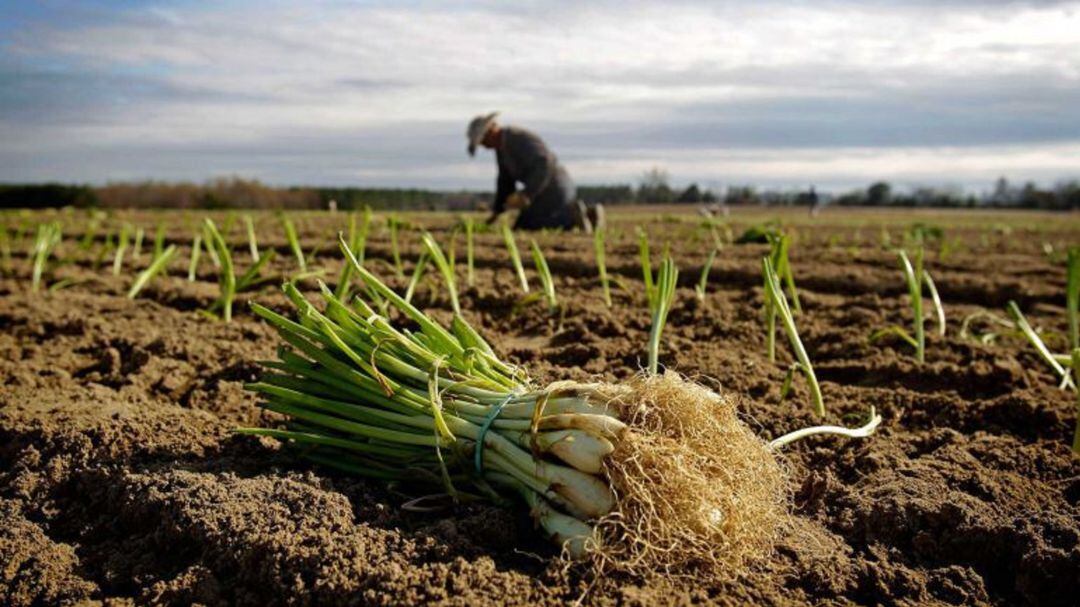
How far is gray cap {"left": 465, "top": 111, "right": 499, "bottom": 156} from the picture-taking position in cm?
1030

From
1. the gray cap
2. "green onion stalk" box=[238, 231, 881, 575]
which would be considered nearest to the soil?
"green onion stalk" box=[238, 231, 881, 575]

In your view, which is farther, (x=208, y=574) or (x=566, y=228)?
(x=566, y=228)

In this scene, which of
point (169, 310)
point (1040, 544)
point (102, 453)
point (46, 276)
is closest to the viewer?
point (1040, 544)

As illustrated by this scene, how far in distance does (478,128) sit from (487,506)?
28.9 feet

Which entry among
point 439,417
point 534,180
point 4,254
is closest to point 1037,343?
point 439,417

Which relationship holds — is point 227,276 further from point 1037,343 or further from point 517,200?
point 517,200

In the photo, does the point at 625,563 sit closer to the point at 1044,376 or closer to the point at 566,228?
the point at 1044,376

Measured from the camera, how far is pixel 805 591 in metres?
1.69

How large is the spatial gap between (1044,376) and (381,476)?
2656mm

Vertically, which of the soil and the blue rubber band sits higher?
the blue rubber band

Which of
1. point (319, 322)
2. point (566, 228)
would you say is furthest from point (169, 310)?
point (566, 228)

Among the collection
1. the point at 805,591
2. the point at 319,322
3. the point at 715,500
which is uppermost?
the point at 319,322

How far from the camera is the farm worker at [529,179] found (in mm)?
10641

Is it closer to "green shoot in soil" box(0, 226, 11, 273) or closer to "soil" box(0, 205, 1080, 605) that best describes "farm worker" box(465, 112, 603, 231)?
"green shoot in soil" box(0, 226, 11, 273)
